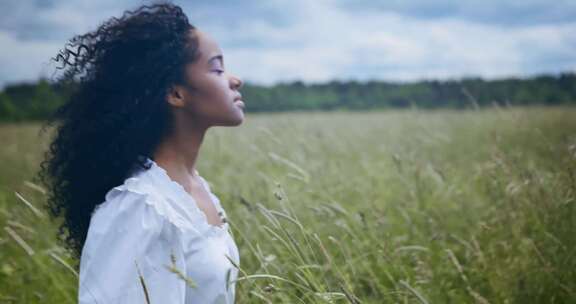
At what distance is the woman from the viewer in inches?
53.7

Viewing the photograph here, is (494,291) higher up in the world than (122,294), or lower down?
lower down

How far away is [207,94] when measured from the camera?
1.60m

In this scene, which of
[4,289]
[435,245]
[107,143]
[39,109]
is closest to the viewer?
[107,143]

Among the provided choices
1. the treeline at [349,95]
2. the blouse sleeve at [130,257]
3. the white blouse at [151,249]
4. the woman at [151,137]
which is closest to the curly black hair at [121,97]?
the woman at [151,137]

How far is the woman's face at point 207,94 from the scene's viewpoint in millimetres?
1595

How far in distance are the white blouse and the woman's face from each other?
0.76 ft

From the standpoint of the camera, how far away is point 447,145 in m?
8.34

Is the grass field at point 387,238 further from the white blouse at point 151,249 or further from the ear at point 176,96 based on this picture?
the ear at point 176,96

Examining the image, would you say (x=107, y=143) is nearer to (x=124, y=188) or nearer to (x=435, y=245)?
(x=124, y=188)

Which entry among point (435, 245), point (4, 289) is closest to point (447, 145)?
point (435, 245)

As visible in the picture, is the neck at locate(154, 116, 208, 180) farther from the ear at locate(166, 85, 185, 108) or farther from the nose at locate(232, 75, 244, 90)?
the nose at locate(232, 75, 244, 90)

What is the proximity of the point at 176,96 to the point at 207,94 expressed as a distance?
103 mm

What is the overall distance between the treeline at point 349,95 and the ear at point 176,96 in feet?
58.4

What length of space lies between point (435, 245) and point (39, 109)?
30.9 m
